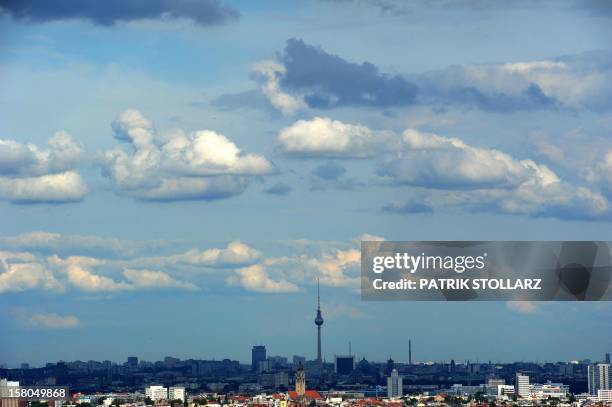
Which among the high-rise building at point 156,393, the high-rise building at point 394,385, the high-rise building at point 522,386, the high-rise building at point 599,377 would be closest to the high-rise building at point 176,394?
the high-rise building at point 156,393

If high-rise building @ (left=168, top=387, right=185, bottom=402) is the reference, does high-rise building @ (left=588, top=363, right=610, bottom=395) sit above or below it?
above

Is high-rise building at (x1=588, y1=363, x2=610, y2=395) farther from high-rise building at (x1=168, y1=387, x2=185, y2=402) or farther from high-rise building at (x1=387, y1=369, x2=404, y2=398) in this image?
high-rise building at (x1=168, y1=387, x2=185, y2=402)

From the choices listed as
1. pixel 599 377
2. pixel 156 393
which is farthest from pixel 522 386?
pixel 156 393

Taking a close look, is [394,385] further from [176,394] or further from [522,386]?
[176,394]

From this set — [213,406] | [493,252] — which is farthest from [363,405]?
[493,252]

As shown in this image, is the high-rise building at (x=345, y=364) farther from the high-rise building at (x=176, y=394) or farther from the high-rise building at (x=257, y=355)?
the high-rise building at (x=176, y=394)

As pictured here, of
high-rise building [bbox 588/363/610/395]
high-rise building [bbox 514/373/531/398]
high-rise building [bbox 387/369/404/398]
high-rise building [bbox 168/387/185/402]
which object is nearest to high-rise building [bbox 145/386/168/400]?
high-rise building [bbox 168/387/185/402]

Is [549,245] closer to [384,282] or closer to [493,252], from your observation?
[493,252]
